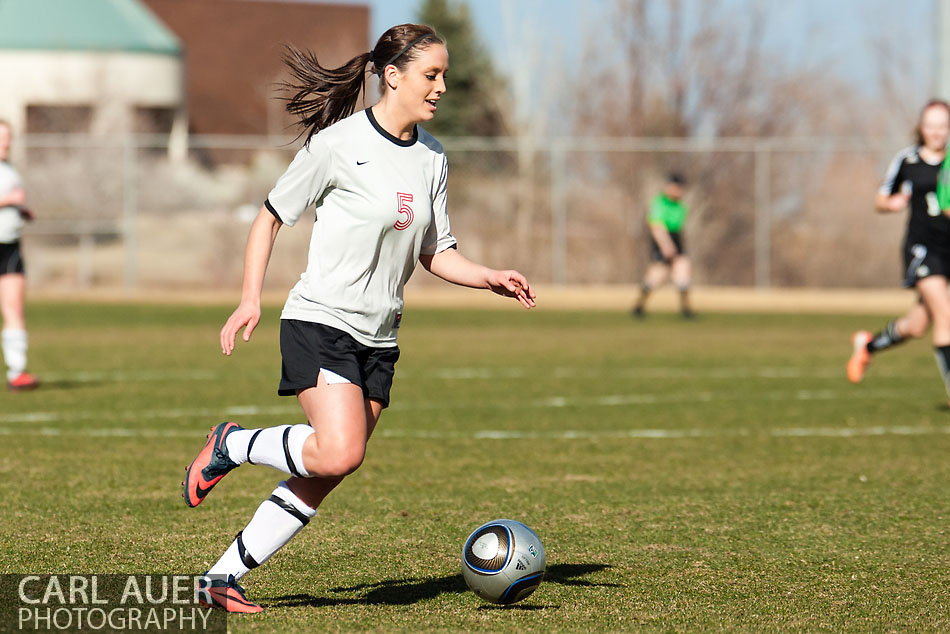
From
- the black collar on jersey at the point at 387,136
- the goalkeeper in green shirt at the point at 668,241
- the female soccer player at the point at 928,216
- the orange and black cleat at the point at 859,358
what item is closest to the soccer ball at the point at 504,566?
the black collar on jersey at the point at 387,136

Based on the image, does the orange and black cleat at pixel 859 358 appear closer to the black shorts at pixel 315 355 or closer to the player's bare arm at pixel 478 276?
the player's bare arm at pixel 478 276

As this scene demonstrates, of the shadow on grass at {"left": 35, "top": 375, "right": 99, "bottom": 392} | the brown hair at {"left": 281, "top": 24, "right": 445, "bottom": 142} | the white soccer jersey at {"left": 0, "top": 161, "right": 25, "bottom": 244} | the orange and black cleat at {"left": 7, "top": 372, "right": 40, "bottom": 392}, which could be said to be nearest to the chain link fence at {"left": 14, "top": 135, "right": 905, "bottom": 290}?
the shadow on grass at {"left": 35, "top": 375, "right": 99, "bottom": 392}

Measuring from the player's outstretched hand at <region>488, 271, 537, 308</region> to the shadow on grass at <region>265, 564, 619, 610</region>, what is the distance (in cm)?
119

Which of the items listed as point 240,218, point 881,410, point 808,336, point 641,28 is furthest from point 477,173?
point 881,410

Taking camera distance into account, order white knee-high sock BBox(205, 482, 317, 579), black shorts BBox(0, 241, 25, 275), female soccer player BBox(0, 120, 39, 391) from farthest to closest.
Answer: black shorts BBox(0, 241, 25, 275)
female soccer player BBox(0, 120, 39, 391)
white knee-high sock BBox(205, 482, 317, 579)

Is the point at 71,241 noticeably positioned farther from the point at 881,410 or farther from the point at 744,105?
the point at 881,410

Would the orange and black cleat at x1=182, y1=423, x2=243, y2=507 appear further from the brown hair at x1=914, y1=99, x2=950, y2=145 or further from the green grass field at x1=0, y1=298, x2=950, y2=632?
the brown hair at x1=914, y1=99, x2=950, y2=145

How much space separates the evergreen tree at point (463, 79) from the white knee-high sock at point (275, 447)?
40834 millimetres

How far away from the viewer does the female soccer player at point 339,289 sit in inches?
184

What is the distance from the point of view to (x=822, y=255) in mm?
29344

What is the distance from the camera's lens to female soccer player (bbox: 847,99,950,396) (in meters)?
9.61

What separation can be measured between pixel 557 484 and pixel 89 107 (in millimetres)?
34161

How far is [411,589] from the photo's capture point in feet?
16.8

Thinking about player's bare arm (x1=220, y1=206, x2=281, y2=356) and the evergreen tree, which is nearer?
player's bare arm (x1=220, y1=206, x2=281, y2=356)
